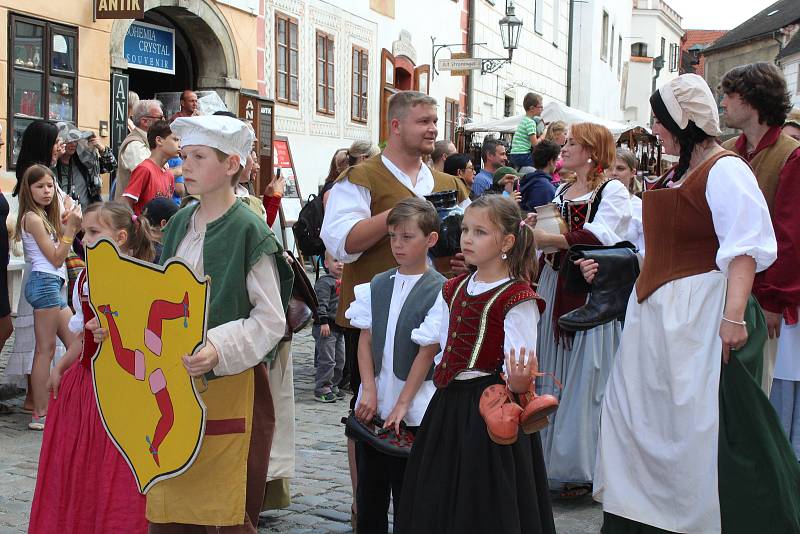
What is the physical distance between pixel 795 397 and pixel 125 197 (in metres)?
4.19

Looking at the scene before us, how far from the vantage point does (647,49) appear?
1988 inches

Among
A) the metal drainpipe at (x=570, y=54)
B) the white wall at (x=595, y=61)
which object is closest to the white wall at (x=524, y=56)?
the metal drainpipe at (x=570, y=54)

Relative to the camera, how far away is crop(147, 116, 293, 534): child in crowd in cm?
348

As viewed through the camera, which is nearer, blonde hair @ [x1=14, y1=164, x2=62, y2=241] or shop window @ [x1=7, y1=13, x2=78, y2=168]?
blonde hair @ [x1=14, y1=164, x2=62, y2=241]

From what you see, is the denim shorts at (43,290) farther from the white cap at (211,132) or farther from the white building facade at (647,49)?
the white building facade at (647,49)

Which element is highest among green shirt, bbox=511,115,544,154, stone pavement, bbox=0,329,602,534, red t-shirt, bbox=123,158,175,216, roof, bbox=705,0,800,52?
roof, bbox=705,0,800,52

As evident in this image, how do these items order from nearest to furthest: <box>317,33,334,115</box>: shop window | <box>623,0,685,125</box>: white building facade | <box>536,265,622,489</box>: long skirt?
1. <box>536,265,622,489</box>: long skirt
2. <box>317,33,334,115</box>: shop window
3. <box>623,0,685,125</box>: white building facade

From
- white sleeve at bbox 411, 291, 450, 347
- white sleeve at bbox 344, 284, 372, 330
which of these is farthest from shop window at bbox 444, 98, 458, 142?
white sleeve at bbox 411, 291, 450, 347

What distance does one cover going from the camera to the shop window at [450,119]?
22406 mm

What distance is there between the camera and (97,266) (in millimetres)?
3512

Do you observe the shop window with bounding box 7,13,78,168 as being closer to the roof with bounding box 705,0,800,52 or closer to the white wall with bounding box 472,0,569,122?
the white wall with bounding box 472,0,569,122

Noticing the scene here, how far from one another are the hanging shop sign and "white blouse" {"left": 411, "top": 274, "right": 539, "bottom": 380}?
978 cm

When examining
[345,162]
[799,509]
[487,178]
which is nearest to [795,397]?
[799,509]

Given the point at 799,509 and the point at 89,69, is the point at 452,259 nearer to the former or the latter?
the point at 799,509
